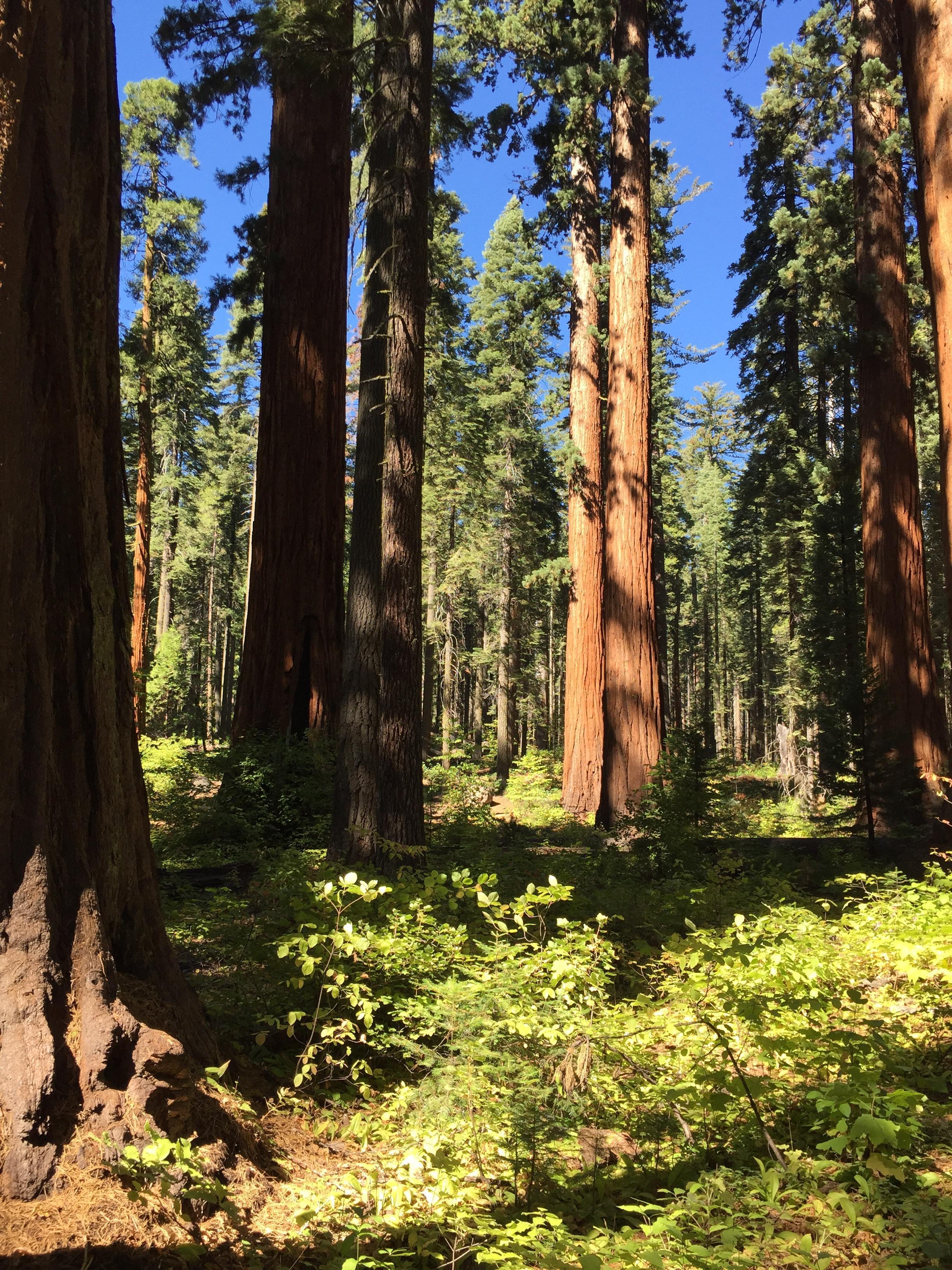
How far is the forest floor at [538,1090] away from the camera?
2.49 metres

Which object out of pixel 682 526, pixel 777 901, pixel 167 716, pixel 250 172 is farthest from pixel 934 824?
pixel 682 526

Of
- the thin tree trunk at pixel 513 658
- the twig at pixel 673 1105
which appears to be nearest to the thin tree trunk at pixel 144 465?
the thin tree trunk at pixel 513 658

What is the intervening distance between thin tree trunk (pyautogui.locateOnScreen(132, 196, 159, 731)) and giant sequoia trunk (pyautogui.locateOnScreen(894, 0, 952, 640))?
18166 mm

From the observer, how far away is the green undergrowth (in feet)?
8.63

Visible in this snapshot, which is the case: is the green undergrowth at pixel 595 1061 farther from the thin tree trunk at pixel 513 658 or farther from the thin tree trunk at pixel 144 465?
the thin tree trunk at pixel 513 658

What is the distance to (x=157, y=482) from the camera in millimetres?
34281

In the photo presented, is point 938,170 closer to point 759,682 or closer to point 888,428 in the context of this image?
point 888,428

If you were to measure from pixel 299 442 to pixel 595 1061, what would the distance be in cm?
859

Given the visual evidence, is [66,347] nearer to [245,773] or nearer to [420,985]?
[420,985]

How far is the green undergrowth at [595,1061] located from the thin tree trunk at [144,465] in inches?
631

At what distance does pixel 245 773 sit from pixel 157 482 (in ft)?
91.3

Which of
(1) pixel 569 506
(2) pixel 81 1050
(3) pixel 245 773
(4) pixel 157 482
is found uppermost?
(4) pixel 157 482

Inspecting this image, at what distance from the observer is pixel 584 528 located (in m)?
15.5

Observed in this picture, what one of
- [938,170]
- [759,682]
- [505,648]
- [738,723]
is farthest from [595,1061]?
[738,723]
